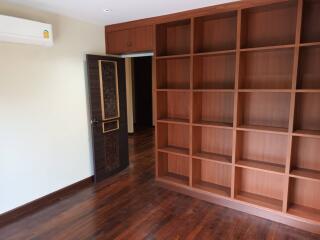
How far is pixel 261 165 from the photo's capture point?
8.64 ft

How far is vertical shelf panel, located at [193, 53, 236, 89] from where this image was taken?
9.27 ft

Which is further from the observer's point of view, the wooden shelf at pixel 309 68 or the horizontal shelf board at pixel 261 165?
the horizontal shelf board at pixel 261 165

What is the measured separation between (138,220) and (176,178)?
3.19ft

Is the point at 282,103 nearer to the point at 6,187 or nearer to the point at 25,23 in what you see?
the point at 25,23

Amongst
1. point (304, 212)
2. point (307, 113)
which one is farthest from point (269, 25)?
point (304, 212)

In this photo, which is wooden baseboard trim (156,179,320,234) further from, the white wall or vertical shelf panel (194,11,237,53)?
vertical shelf panel (194,11,237,53)

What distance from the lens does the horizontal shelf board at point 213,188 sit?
2914mm

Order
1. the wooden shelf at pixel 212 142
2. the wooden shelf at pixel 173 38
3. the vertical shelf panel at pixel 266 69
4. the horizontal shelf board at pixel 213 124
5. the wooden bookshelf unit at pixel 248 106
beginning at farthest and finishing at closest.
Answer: the wooden shelf at pixel 173 38 < the wooden shelf at pixel 212 142 < the horizontal shelf board at pixel 213 124 < the vertical shelf panel at pixel 266 69 < the wooden bookshelf unit at pixel 248 106

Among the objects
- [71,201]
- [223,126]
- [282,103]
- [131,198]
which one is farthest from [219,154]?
[71,201]

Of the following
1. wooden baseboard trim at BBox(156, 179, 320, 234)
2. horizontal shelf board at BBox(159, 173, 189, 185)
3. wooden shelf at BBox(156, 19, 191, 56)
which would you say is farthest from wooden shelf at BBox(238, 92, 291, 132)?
horizontal shelf board at BBox(159, 173, 189, 185)

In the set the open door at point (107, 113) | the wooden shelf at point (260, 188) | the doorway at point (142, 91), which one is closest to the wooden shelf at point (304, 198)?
the wooden shelf at point (260, 188)

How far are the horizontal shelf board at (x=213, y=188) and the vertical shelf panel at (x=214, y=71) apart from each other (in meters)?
1.29

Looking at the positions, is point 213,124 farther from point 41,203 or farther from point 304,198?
point 41,203

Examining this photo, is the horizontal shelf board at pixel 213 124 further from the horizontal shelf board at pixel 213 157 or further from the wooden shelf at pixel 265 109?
the horizontal shelf board at pixel 213 157
